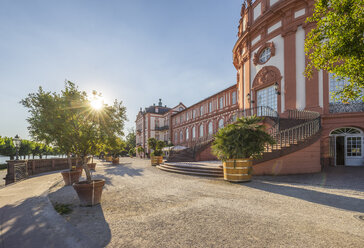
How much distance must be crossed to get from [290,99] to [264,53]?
16.8ft

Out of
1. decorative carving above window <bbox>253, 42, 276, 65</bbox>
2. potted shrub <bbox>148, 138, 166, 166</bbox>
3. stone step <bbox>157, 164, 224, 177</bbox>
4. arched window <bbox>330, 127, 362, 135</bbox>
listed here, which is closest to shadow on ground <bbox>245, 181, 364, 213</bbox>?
stone step <bbox>157, 164, 224, 177</bbox>

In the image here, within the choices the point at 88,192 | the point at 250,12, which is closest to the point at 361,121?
the point at 250,12

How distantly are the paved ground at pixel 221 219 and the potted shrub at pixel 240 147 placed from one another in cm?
147

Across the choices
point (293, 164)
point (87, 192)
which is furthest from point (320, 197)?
point (87, 192)

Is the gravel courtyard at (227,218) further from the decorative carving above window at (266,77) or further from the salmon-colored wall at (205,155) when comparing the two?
the decorative carving above window at (266,77)

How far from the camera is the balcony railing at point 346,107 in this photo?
11448mm

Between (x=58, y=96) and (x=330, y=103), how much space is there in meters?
15.2

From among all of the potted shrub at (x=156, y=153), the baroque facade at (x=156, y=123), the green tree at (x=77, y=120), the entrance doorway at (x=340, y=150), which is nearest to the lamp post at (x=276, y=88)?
the entrance doorway at (x=340, y=150)

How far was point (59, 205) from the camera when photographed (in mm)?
4953

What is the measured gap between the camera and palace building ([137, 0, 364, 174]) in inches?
357

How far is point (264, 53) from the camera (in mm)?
16422

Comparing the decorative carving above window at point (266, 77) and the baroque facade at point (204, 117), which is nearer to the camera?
the decorative carving above window at point (266, 77)

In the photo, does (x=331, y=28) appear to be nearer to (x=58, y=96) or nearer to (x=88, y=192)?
(x=88, y=192)

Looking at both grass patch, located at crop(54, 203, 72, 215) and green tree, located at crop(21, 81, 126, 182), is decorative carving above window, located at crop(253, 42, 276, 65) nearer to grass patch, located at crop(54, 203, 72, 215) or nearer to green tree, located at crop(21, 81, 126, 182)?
green tree, located at crop(21, 81, 126, 182)
